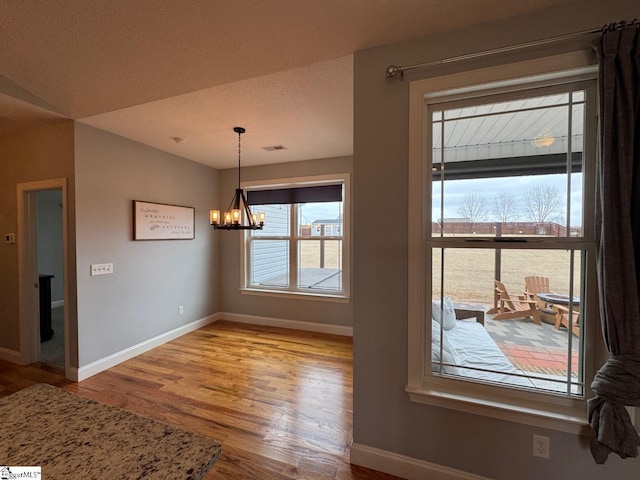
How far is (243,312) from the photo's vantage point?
4625mm

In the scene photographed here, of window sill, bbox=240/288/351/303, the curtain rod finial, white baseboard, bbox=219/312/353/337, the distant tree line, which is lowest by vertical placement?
white baseboard, bbox=219/312/353/337

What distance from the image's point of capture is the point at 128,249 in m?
3.26

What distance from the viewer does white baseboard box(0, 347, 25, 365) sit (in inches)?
122

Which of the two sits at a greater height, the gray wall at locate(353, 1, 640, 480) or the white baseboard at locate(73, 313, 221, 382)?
the gray wall at locate(353, 1, 640, 480)

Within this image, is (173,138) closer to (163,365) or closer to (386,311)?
(163,365)

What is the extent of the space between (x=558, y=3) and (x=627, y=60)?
45cm

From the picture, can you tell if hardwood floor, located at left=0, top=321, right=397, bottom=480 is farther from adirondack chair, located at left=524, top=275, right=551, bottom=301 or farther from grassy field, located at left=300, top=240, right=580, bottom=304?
adirondack chair, located at left=524, top=275, right=551, bottom=301

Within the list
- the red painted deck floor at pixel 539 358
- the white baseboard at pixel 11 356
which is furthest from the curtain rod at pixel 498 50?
the white baseboard at pixel 11 356

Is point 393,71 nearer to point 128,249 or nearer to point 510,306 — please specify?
point 510,306

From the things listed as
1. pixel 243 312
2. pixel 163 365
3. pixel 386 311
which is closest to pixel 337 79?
pixel 386 311

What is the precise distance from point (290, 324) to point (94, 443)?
3645 millimetres

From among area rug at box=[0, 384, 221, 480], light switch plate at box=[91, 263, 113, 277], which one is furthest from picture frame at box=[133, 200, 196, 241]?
area rug at box=[0, 384, 221, 480]

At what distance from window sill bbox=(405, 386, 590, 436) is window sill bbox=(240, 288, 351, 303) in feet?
7.88

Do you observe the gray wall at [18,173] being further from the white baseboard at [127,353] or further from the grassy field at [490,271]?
the grassy field at [490,271]
